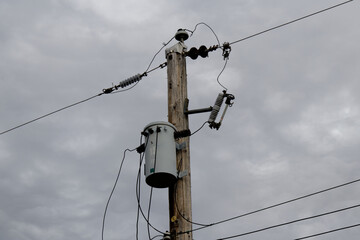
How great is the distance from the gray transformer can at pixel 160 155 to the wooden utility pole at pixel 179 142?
6.3 inches

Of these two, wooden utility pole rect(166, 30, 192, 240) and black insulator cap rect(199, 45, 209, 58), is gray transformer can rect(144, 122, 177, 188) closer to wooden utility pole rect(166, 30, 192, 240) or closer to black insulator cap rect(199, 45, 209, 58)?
wooden utility pole rect(166, 30, 192, 240)

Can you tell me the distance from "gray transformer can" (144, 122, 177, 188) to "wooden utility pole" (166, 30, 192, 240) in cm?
16

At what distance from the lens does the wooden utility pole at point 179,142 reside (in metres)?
6.95

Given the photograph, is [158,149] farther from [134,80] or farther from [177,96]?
[134,80]

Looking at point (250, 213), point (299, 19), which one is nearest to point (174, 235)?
Result: point (250, 213)

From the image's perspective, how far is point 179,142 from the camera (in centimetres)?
758

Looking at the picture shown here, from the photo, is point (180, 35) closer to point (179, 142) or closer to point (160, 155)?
point (179, 142)

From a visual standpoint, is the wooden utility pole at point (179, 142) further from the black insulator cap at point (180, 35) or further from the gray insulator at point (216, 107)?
the gray insulator at point (216, 107)

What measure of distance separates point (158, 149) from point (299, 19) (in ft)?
12.4

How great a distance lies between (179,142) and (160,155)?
473mm

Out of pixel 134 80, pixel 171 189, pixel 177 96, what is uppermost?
pixel 134 80

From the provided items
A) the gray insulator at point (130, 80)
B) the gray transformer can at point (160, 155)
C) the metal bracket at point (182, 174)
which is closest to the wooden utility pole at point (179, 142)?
the metal bracket at point (182, 174)

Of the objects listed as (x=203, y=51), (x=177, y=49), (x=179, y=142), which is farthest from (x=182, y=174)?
(x=203, y=51)

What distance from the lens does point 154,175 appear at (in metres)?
7.15
